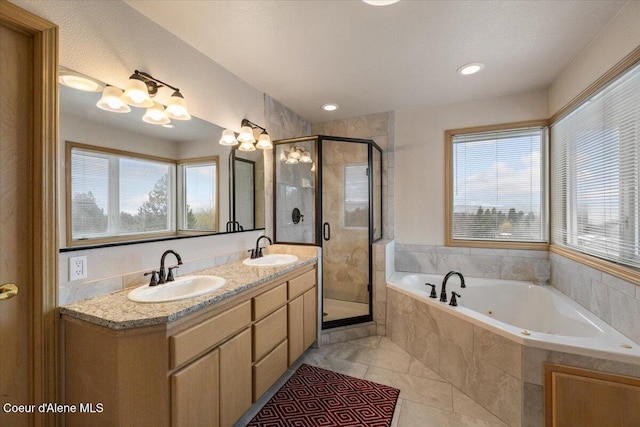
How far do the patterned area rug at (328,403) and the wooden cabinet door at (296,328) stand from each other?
0.20 metres

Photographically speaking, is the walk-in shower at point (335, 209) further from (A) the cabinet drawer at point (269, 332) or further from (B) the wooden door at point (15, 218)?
(B) the wooden door at point (15, 218)

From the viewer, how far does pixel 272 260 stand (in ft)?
8.07

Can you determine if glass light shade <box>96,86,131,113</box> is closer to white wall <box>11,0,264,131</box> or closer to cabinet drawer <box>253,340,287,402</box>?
white wall <box>11,0,264,131</box>

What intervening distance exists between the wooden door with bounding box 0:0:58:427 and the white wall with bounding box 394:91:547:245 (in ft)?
10.2

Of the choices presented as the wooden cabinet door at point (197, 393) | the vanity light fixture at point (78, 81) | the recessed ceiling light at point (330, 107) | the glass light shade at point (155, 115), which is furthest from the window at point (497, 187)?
the vanity light fixture at point (78, 81)

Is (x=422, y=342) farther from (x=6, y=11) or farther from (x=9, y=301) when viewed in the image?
(x=6, y=11)

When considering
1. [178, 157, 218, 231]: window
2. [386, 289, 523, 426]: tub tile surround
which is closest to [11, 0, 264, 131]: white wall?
[178, 157, 218, 231]: window

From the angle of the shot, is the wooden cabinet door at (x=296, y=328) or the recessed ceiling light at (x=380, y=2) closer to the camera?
the recessed ceiling light at (x=380, y=2)

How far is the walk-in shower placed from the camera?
294 cm

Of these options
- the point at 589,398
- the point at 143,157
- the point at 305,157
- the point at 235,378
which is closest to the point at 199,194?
the point at 143,157

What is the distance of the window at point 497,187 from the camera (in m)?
2.85

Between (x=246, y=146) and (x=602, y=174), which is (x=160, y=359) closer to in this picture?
(x=246, y=146)

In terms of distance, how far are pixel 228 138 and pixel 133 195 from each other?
0.91m

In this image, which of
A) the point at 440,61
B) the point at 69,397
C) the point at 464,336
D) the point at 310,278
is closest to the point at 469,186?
the point at 440,61
